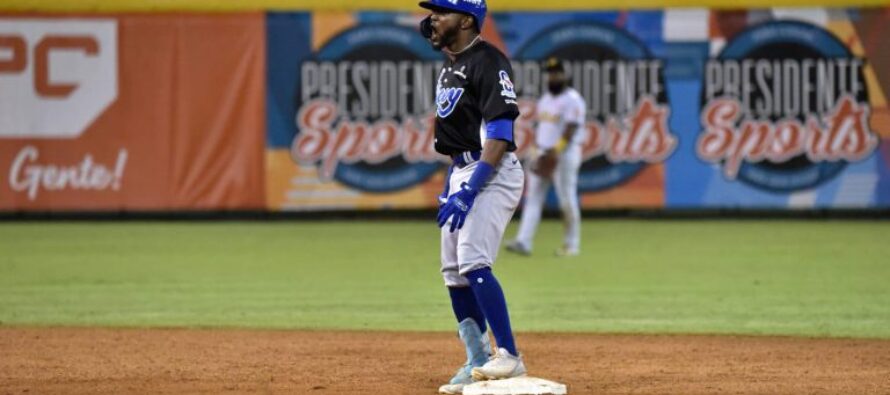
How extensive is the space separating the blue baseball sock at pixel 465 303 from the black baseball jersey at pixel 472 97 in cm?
71

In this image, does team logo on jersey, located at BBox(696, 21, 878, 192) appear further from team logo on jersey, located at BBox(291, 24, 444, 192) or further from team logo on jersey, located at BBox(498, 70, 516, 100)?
team logo on jersey, located at BBox(498, 70, 516, 100)

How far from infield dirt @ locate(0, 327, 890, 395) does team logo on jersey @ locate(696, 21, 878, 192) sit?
10.3 meters

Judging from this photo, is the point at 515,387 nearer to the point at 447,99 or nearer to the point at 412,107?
the point at 447,99

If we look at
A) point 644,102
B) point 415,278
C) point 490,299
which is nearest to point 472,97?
point 490,299

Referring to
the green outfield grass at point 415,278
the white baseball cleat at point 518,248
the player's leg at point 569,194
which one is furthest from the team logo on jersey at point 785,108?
the white baseball cleat at point 518,248

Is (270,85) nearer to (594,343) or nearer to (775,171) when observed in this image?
(775,171)

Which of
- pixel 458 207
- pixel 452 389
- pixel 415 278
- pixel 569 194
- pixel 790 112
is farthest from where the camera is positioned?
pixel 790 112

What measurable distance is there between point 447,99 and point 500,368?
1322 mm

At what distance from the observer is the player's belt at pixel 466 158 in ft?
24.7

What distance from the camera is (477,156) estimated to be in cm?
754

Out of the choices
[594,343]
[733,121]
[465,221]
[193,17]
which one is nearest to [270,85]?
[193,17]

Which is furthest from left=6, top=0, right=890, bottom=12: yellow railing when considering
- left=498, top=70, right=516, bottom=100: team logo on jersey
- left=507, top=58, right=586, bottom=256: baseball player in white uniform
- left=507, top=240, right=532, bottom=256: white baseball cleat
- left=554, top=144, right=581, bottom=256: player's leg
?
left=498, top=70, right=516, bottom=100: team logo on jersey

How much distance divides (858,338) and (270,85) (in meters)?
11.4

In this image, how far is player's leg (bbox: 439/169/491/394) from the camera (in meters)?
7.70
